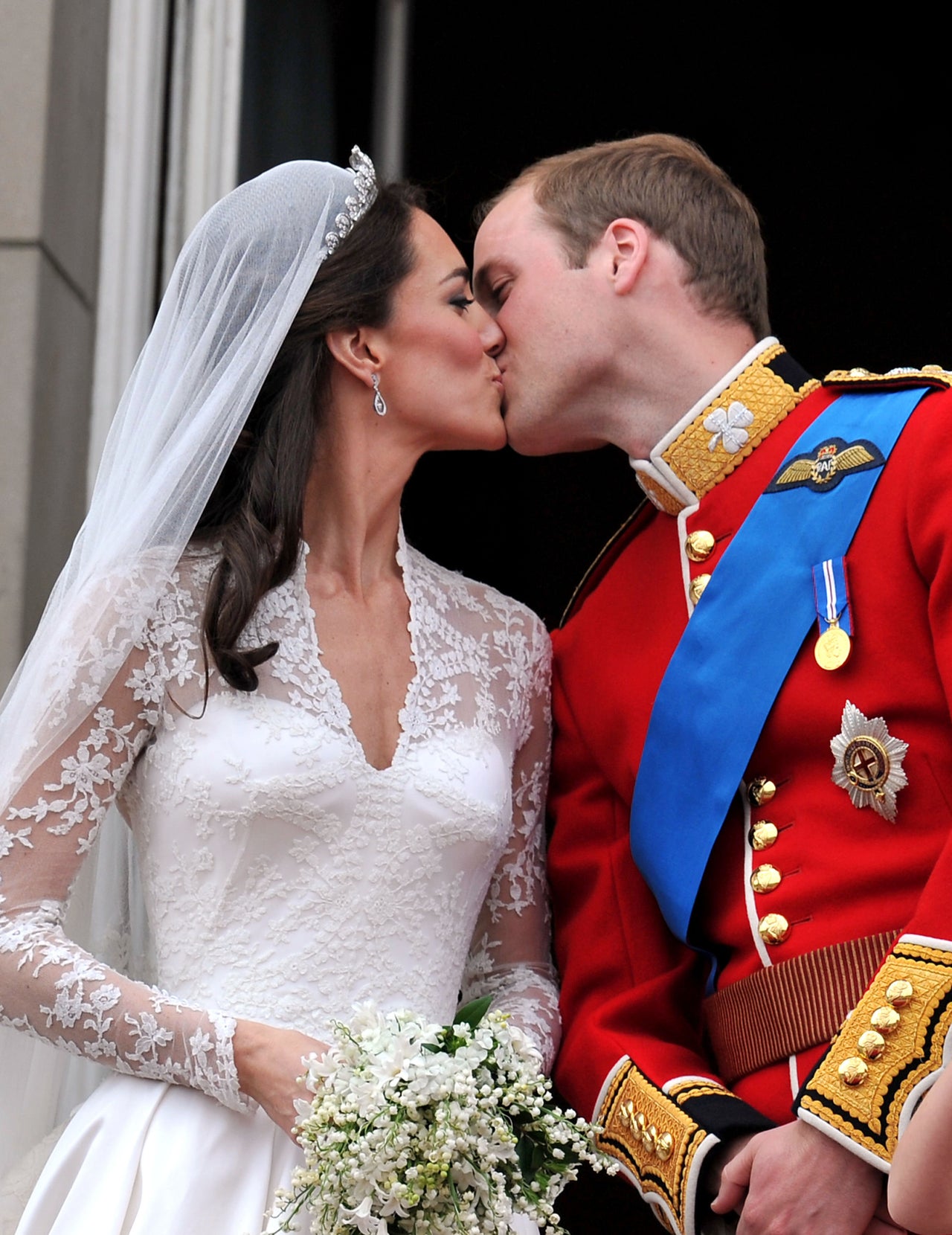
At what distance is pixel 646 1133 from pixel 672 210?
151 centimetres

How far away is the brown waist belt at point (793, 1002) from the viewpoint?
2045 millimetres

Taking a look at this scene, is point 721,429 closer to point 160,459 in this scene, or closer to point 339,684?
point 339,684

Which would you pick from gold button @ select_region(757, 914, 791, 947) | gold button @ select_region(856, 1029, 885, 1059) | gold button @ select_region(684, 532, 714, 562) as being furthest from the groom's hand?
gold button @ select_region(684, 532, 714, 562)

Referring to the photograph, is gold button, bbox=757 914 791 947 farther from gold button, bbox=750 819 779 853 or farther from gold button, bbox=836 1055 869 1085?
gold button, bbox=836 1055 869 1085

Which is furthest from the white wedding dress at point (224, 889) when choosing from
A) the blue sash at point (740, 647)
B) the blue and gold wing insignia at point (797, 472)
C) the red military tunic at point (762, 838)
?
the blue and gold wing insignia at point (797, 472)

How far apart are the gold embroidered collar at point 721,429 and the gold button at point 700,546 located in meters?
0.08

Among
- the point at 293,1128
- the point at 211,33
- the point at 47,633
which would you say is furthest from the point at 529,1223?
the point at 211,33

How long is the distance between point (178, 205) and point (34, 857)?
158cm

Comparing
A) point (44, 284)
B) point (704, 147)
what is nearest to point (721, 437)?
point (44, 284)

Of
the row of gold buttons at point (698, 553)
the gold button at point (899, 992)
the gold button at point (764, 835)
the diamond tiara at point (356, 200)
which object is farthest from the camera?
the diamond tiara at point (356, 200)

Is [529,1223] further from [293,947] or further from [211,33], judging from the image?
[211,33]

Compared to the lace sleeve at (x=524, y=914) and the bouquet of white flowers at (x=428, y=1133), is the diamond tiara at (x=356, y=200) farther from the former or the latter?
the bouquet of white flowers at (x=428, y=1133)

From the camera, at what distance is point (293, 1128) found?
1.91m

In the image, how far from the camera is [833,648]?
2164 mm
